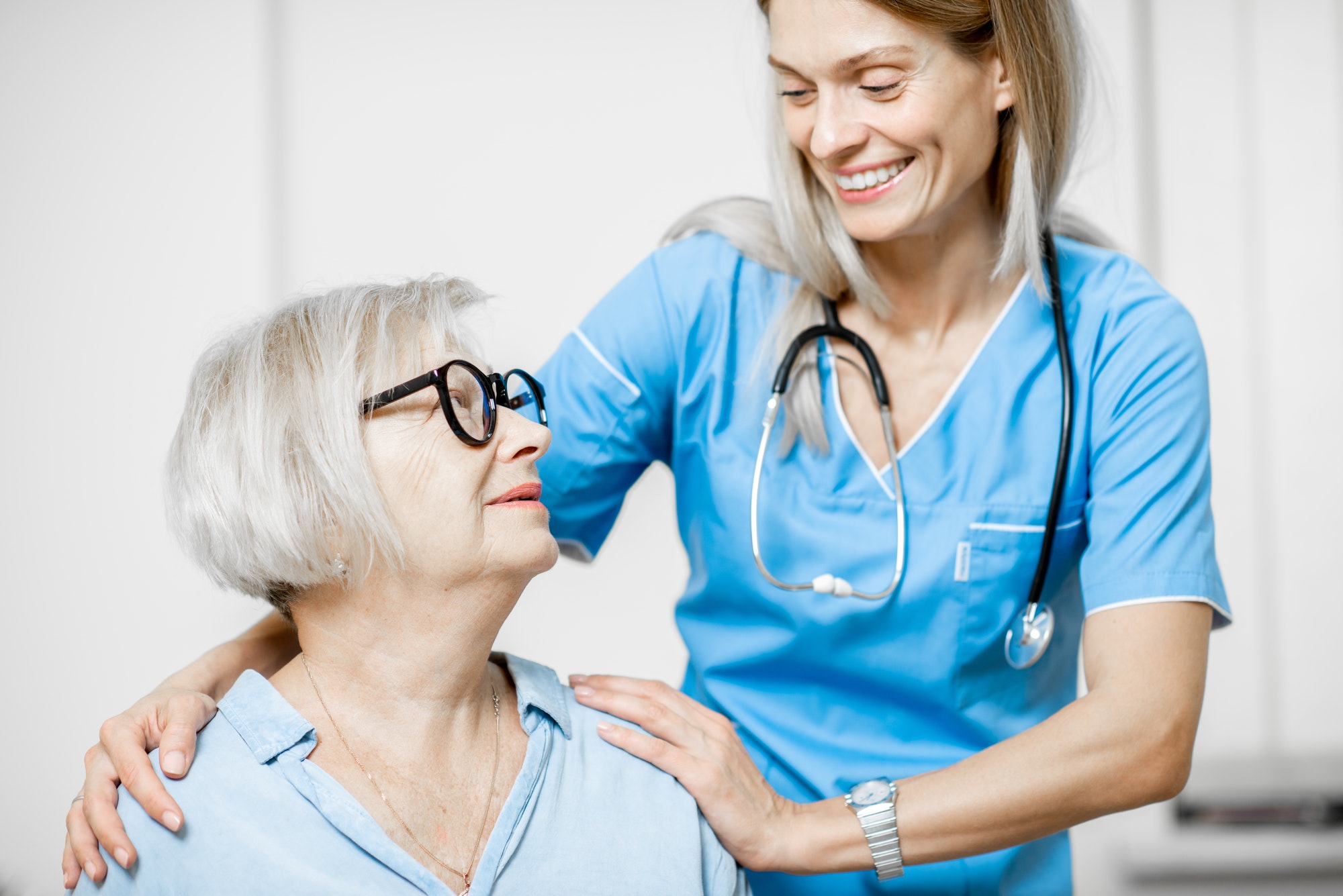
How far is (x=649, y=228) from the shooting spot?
215 centimetres

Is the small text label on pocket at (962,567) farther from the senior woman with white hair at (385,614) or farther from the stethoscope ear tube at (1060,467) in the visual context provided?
the senior woman with white hair at (385,614)

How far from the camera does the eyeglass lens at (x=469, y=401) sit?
3.43 feet

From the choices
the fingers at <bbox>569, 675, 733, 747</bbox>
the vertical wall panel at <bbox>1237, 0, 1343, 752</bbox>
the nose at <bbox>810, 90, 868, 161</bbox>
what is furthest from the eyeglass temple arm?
the vertical wall panel at <bbox>1237, 0, 1343, 752</bbox>

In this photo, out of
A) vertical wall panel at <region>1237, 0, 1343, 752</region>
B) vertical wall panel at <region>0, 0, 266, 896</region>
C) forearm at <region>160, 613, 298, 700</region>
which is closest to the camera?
forearm at <region>160, 613, 298, 700</region>

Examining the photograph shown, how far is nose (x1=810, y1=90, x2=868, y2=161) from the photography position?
1173mm

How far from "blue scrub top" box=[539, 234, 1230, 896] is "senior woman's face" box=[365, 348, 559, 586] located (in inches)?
12.3

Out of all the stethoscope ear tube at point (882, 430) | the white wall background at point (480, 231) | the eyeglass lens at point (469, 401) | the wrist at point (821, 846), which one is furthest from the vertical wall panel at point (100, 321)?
the wrist at point (821, 846)

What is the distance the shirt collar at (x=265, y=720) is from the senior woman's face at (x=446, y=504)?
184 mm

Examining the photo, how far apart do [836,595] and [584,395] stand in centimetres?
41

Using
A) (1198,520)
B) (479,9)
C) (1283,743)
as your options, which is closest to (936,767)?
(1198,520)

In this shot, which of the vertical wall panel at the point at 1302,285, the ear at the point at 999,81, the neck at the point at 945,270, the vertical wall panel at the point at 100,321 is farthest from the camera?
the vertical wall panel at the point at 1302,285

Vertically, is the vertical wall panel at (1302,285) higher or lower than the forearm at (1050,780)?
higher

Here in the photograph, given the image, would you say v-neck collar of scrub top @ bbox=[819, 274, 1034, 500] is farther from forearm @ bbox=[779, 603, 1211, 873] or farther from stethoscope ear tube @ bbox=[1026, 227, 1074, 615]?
forearm @ bbox=[779, 603, 1211, 873]

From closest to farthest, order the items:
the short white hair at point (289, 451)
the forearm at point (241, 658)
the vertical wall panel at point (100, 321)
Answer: the short white hair at point (289, 451), the forearm at point (241, 658), the vertical wall panel at point (100, 321)
